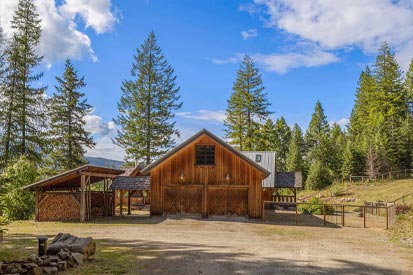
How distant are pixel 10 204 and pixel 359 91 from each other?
2724 inches

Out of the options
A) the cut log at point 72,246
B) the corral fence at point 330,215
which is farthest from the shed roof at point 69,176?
the cut log at point 72,246

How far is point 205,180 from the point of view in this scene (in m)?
24.0

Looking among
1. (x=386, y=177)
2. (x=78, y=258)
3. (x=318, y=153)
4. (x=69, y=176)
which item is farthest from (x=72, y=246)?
(x=318, y=153)

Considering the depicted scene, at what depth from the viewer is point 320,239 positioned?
1591 cm

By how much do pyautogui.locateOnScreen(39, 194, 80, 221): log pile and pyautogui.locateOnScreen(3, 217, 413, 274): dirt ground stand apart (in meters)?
4.10

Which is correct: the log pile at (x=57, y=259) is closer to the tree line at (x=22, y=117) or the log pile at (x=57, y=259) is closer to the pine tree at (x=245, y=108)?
the tree line at (x=22, y=117)

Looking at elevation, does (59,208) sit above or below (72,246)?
below

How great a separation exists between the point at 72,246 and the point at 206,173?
14.6 metres

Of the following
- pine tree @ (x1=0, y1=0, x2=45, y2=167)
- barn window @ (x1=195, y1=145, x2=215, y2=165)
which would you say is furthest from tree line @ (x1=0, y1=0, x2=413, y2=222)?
barn window @ (x1=195, y1=145, x2=215, y2=165)

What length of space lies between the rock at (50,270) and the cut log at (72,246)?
98 cm

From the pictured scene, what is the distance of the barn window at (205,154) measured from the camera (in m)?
24.2

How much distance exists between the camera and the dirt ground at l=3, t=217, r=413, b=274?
32.7ft

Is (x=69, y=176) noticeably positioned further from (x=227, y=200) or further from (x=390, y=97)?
(x=390, y=97)

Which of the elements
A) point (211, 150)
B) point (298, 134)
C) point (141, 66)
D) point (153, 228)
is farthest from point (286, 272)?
point (298, 134)
